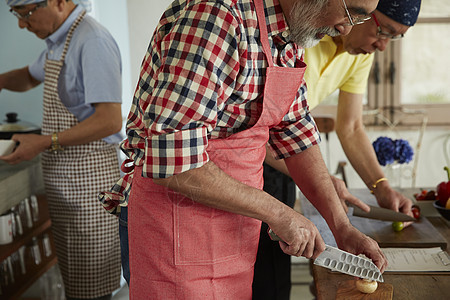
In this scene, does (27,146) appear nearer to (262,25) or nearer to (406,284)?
(262,25)

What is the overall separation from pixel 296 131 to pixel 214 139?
288 millimetres

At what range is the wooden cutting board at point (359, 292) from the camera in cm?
111

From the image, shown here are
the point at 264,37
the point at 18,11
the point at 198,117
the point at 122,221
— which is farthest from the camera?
the point at 18,11

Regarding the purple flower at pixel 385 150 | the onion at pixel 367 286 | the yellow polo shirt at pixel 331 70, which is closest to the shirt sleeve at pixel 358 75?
the yellow polo shirt at pixel 331 70

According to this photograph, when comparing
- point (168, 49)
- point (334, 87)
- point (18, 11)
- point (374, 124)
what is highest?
point (18, 11)

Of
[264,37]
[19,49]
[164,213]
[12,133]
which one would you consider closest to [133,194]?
[164,213]

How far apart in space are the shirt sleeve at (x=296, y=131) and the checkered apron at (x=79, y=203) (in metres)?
1.06

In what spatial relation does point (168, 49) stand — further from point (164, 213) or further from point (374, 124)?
point (374, 124)

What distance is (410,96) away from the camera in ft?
11.3

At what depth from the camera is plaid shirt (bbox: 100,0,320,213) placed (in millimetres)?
981

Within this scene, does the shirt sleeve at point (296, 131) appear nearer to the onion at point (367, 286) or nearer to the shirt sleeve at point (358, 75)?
the onion at point (367, 286)

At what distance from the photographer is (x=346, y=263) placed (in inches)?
45.4

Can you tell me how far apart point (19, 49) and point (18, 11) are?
58cm

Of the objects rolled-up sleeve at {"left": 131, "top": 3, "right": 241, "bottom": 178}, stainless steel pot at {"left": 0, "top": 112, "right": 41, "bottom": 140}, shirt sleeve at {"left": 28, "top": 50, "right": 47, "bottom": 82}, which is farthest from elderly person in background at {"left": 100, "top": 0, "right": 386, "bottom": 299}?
shirt sleeve at {"left": 28, "top": 50, "right": 47, "bottom": 82}
